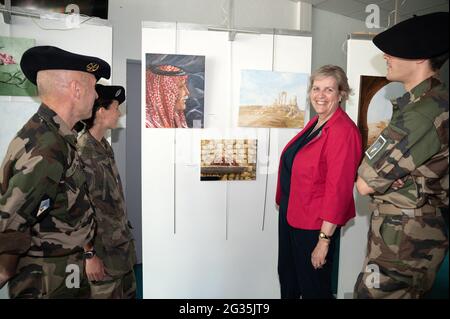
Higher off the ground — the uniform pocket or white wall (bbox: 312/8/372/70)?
white wall (bbox: 312/8/372/70)

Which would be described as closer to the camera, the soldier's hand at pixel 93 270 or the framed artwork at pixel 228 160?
the soldier's hand at pixel 93 270

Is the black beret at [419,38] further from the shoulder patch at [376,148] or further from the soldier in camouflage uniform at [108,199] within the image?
the soldier in camouflage uniform at [108,199]

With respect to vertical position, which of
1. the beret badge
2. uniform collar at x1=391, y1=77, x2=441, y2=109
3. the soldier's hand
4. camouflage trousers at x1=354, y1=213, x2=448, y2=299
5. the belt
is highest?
the beret badge

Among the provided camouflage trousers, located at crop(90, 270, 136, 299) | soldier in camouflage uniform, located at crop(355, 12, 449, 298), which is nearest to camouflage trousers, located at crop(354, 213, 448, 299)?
soldier in camouflage uniform, located at crop(355, 12, 449, 298)

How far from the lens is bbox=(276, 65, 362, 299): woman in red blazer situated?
1076 mm

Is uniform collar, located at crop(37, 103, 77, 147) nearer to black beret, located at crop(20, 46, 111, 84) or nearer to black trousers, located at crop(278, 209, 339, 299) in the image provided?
black beret, located at crop(20, 46, 111, 84)

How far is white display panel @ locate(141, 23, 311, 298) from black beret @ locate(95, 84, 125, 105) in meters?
0.14

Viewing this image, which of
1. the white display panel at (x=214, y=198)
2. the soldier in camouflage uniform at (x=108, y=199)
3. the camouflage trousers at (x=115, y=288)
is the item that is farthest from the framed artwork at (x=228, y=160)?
the camouflage trousers at (x=115, y=288)

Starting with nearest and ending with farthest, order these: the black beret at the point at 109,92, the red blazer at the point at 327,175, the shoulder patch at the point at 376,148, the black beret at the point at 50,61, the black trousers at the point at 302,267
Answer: the shoulder patch at the point at 376,148 → the black beret at the point at 50,61 → the red blazer at the point at 327,175 → the black trousers at the point at 302,267 → the black beret at the point at 109,92

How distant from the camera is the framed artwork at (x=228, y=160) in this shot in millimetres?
1548

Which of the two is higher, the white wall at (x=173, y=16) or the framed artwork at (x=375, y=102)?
the white wall at (x=173, y=16)

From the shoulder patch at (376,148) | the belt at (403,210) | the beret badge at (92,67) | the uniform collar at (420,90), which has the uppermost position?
the beret badge at (92,67)

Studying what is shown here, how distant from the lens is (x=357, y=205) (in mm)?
1570

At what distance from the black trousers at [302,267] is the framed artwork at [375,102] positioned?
0.56 meters
